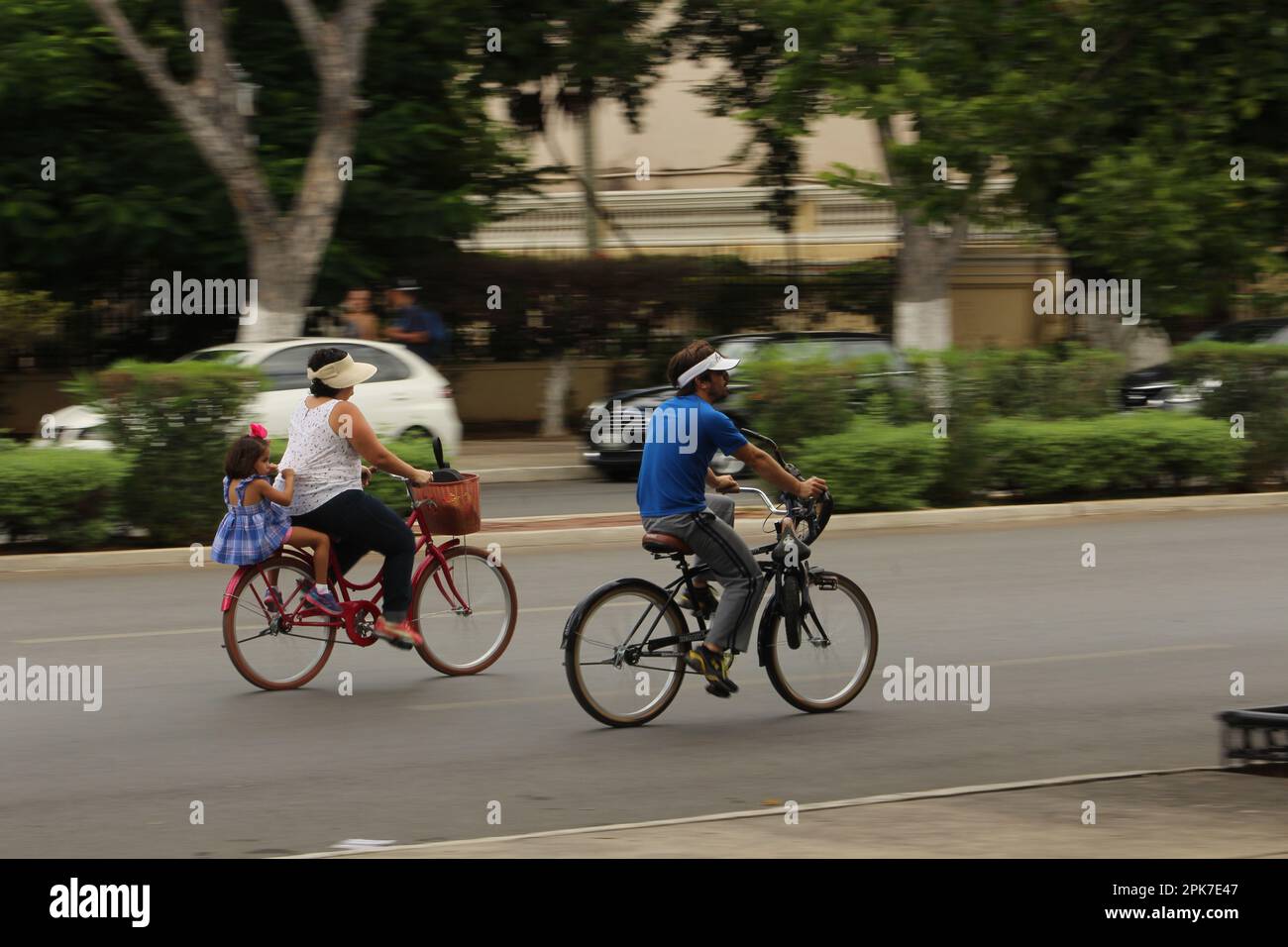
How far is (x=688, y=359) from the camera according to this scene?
342 inches

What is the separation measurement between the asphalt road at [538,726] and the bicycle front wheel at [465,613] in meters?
0.14

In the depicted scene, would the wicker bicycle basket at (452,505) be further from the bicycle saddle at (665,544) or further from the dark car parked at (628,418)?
the dark car parked at (628,418)

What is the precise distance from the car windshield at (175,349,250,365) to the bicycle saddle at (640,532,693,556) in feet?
28.7

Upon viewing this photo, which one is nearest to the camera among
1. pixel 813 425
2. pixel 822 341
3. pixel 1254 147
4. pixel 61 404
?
pixel 1254 147

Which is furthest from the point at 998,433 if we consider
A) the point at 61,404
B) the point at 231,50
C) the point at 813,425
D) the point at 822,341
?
the point at 61,404

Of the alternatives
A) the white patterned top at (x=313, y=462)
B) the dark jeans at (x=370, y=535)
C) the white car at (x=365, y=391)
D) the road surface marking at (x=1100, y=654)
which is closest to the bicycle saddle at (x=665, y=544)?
the dark jeans at (x=370, y=535)

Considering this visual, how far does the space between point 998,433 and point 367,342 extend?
653 cm

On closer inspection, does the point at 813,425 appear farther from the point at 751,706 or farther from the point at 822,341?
the point at 751,706

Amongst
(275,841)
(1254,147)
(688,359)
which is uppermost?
(1254,147)

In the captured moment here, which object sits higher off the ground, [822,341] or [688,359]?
[822,341]

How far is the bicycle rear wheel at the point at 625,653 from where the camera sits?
337 inches

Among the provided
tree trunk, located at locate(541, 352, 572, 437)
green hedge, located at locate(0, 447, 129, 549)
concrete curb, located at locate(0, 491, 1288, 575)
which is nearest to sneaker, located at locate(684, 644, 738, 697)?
concrete curb, located at locate(0, 491, 1288, 575)

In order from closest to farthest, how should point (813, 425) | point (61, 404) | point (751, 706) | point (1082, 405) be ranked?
1. point (751, 706)
2. point (813, 425)
3. point (1082, 405)
4. point (61, 404)

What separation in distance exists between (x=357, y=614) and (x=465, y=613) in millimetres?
711
